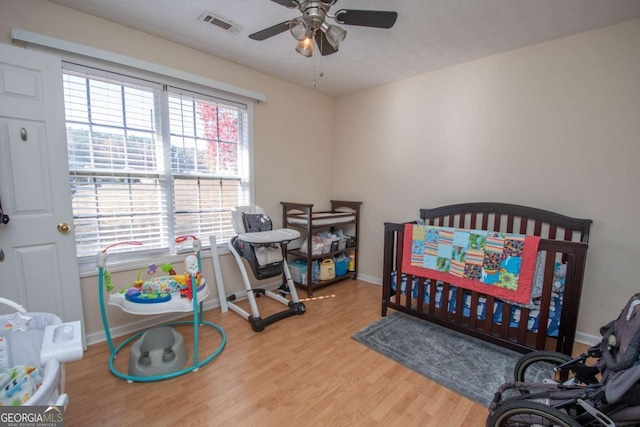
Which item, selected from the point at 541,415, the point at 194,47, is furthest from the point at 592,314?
the point at 194,47

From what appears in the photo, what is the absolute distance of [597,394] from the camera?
115cm

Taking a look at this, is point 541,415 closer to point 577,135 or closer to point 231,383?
point 231,383

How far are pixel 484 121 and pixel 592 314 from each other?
73.4 inches

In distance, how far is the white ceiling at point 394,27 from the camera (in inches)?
73.8

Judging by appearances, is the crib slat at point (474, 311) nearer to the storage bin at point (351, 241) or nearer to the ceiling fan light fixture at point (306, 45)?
the storage bin at point (351, 241)

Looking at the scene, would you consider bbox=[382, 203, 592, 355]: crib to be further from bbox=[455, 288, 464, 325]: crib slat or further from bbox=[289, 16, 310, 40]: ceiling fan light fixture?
bbox=[289, 16, 310, 40]: ceiling fan light fixture

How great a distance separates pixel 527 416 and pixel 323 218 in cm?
239

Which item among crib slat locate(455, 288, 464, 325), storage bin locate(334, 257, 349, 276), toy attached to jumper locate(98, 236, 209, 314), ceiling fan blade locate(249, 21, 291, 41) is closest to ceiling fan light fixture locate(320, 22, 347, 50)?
ceiling fan blade locate(249, 21, 291, 41)

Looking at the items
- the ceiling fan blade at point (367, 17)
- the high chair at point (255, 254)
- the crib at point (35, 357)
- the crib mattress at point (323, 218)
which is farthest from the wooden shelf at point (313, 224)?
the crib at point (35, 357)

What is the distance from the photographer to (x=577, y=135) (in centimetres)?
225

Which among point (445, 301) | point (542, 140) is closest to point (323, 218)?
point (445, 301)

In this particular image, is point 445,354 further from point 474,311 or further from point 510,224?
point 510,224

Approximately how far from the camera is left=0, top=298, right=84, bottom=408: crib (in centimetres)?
93

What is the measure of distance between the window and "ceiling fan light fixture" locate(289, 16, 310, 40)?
1.46 m
